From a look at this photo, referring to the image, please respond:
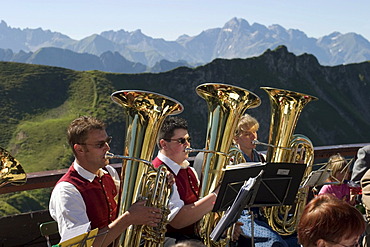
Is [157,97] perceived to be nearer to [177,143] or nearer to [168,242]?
[177,143]

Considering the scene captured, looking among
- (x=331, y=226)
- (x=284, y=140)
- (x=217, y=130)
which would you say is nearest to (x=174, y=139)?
(x=217, y=130)

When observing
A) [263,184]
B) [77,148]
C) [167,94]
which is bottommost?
[167,94]

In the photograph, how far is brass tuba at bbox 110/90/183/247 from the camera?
2902mm

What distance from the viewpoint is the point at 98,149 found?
3088mm

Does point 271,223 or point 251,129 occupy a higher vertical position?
point 251,129

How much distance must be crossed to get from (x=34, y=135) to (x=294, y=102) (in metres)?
64.3

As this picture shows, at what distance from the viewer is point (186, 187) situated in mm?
3799

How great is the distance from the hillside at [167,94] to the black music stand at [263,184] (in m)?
55.0

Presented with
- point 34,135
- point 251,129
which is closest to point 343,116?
point 34,135

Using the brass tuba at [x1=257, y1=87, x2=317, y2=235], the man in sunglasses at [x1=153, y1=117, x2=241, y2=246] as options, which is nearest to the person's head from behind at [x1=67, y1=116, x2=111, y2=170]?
the man in sunglasses at [x1=153, y1=117, x2=241, y2=246]

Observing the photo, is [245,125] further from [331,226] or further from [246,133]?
[331,226]

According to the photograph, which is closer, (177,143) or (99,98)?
(177,143)

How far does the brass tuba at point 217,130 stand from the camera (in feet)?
11.6

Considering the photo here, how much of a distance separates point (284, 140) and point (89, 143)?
189 centimetres
